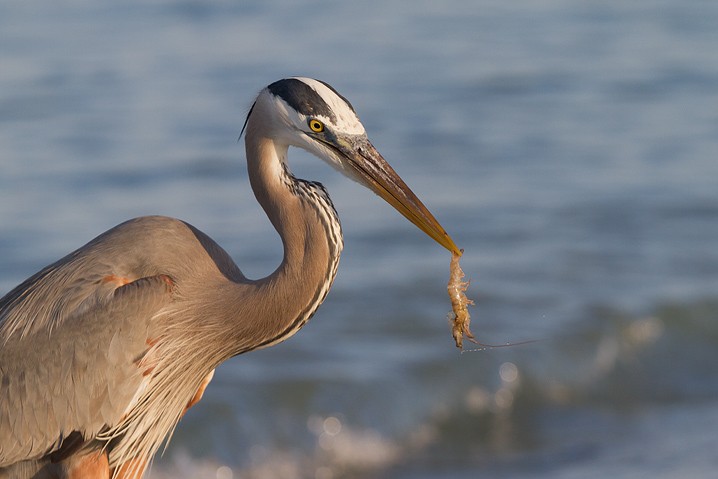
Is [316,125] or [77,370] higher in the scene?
[316,125]

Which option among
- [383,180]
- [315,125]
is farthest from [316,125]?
[383,180]

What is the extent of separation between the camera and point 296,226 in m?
4.37

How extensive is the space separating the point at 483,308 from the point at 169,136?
430cm

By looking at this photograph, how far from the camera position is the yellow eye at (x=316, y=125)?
165 inches

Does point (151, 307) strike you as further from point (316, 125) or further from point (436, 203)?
point (436, 203)

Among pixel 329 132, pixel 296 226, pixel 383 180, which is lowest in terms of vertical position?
pixel 296 226

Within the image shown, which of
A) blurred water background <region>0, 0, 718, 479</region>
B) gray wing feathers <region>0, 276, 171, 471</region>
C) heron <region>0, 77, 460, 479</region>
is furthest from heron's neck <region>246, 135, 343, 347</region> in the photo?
gray wing feathers <region>0, 276, 171, 471</region>

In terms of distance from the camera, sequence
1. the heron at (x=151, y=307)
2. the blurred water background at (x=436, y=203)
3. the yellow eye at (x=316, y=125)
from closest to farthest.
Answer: the yellow eye at (x=316, y=125) → the heron at (x=151, y=307) → the blurred water background at (x=436, y=203)

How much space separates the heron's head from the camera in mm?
4199

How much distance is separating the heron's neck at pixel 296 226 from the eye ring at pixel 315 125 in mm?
206

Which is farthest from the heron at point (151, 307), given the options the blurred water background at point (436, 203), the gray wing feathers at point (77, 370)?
the blurred water background at point (436, 203)

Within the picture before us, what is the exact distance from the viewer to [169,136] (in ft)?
39.2

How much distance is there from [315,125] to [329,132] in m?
0.05

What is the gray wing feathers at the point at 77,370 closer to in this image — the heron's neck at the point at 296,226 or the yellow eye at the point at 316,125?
the heron's neck at the point at 296,226
